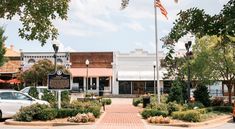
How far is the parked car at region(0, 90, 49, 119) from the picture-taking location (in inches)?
938

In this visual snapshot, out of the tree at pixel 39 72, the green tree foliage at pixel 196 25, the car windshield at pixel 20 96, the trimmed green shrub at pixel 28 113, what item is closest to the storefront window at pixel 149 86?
the tree at pixel 39 72

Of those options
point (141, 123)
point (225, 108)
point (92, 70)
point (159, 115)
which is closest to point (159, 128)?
point (141, 123)

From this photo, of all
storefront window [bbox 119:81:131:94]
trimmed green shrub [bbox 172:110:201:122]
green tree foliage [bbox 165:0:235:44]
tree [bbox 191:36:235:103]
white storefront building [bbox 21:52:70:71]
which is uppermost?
white storefront building [bbox 21:52:70:71]

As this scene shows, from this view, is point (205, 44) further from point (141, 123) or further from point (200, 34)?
point (200, 34)

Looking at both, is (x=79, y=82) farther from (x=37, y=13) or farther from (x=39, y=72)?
(x=37, y=13)

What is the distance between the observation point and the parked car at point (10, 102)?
23.8 meters

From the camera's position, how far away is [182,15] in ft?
13.2

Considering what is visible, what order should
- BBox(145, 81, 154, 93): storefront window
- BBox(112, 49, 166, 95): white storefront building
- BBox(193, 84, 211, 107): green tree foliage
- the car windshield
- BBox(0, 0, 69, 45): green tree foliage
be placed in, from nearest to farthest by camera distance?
BBox(0, 0, 69, 45): green tree foliage, the car windshield, BBox(193, 84, 211, 107): green tree foliage, BBox(112, 49, 166, 95): white storefront building, BBox(145, 81, 154, 93): storefront window

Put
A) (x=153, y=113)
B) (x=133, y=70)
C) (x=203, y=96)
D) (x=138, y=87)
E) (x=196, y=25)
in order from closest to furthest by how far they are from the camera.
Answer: (x=196, y=25) → (x=153, y=113) → (x=203, y=96) → (x=133, y=70) → (x=138, y=87)

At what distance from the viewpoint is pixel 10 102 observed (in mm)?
24234

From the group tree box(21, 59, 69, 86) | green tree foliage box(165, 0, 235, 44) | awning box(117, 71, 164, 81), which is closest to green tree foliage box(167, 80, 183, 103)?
tree box(21, 59, 69, 86)

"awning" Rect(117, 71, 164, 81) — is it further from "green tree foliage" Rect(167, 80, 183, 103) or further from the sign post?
the sign post

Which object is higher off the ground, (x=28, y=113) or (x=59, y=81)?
(x=59, y=81)

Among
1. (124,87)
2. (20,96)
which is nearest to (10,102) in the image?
(20,96)
